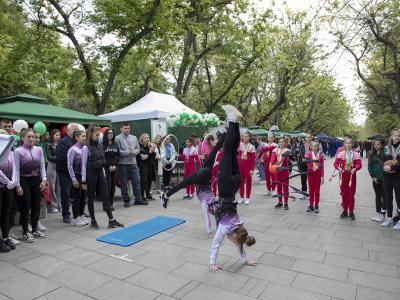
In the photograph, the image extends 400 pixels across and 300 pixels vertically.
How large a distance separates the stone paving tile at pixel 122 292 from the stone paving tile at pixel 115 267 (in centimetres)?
25

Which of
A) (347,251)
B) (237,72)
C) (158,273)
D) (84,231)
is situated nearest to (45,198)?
(84,231)

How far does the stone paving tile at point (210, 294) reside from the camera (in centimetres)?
334

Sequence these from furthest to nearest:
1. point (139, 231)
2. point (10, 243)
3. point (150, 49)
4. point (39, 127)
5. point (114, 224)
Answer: point (150, 49)
point (39, 127)
point (114, 224)
point (139, 231)
point (10, 243)

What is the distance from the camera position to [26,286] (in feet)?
11.8

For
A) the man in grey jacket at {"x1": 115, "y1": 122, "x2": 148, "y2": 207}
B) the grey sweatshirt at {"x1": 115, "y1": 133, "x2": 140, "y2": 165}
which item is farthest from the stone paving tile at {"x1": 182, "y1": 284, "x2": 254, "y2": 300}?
the grey sweatshirt at {"x1": 115, "y1": 133, "x2": 140, "y2": 165}

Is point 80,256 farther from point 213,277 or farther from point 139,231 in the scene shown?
point 213,277

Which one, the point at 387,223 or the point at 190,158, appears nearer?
the point at 387,223

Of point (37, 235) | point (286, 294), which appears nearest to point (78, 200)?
point (37, 235)

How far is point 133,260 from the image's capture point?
437 centimetres

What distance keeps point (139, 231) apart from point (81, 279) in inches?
76.8

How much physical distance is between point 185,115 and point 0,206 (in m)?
7.36

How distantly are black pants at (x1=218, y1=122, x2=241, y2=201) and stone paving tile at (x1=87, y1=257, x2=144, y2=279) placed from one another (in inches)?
59.9

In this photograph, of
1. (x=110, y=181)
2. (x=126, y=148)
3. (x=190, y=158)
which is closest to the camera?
(x=110, y=181)

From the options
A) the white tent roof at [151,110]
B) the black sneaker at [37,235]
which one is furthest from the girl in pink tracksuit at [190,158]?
the black sneaker at [37,235]
